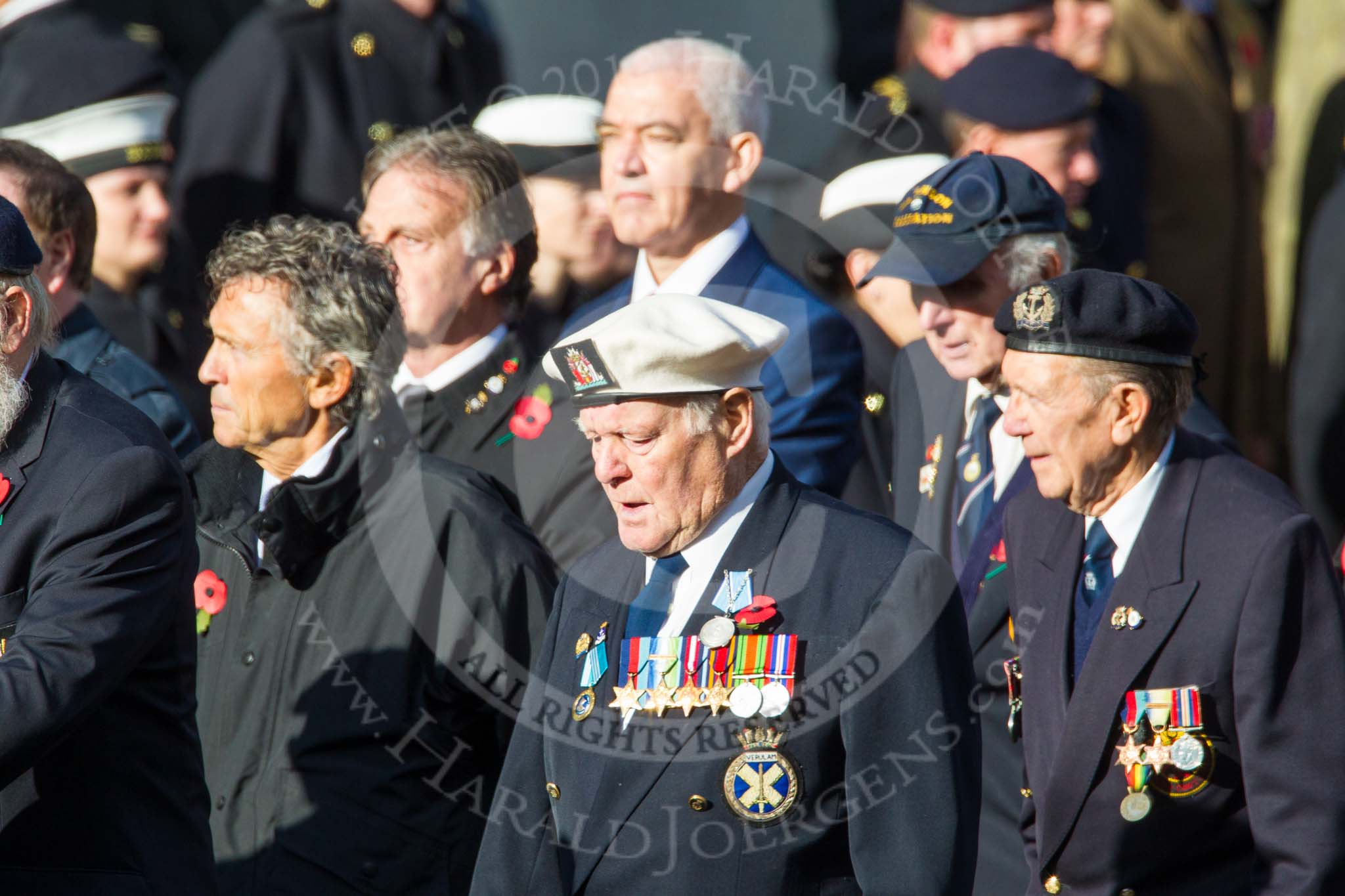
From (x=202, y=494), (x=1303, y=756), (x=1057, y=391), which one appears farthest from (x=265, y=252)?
(x=1303, y=756)

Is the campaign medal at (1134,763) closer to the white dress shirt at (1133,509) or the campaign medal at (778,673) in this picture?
the white dress shirt at (1133,509)

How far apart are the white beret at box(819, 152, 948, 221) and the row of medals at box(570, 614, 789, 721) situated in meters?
2.72

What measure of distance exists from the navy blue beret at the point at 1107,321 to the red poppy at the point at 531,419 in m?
1.56

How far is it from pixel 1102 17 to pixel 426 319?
318 cm

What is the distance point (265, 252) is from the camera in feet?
15.1

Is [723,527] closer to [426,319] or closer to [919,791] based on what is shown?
[919,791]

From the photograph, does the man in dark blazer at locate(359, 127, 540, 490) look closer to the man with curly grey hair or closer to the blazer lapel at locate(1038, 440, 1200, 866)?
the man with curly grey hair

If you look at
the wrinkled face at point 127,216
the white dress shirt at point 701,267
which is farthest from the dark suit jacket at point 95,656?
the wrinkled face at point 127,216

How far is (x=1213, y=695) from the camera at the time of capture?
12.4 ft

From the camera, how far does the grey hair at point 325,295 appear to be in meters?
4.54

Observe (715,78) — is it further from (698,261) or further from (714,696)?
(714,696)

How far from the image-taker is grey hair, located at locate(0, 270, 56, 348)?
372cm

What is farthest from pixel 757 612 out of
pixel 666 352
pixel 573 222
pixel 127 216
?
pixel 127 216

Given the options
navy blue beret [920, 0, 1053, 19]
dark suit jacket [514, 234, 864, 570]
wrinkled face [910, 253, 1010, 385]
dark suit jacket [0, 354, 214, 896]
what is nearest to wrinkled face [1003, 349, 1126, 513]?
wrinkled face [910, 253, 1010, 385]
